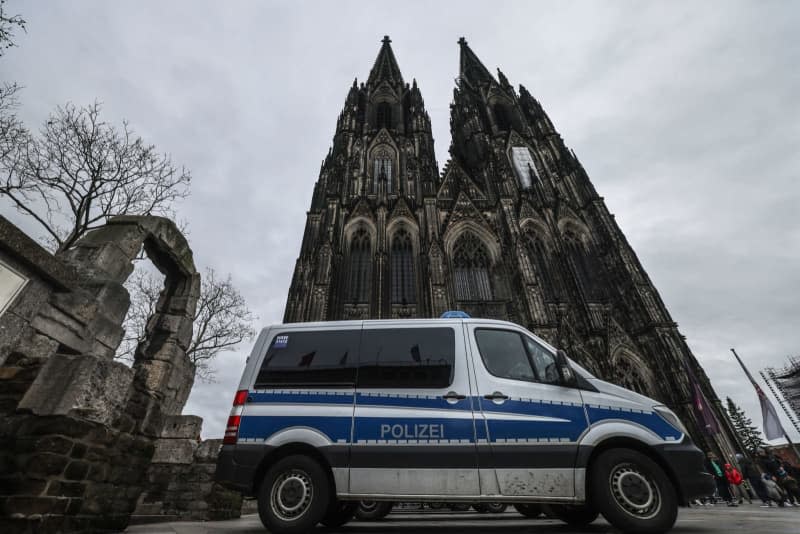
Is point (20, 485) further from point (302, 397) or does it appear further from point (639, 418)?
point (639, 418)

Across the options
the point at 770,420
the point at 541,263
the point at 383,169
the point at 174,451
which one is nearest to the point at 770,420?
the point at 770,420

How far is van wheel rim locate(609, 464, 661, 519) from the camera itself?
3.05m

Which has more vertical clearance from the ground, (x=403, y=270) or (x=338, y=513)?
(x=403, y=270)

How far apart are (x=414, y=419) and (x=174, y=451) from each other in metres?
5.49

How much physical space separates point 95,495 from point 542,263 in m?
22.1

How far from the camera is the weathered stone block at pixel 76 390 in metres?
3.06

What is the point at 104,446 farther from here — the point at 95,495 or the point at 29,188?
the point at 29,188

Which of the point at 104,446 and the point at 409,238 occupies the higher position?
the point at 409,238

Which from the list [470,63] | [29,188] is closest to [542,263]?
[29,188]

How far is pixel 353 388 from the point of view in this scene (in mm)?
3490

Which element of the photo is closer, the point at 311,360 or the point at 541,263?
the point at 311,360

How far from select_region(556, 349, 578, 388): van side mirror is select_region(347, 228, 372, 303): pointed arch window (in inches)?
637

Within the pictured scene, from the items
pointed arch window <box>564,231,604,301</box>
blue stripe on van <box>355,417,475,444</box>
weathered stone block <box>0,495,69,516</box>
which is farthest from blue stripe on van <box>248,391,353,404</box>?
pointed arch window <box>564,231,604,301</box>

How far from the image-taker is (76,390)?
3133 mm
